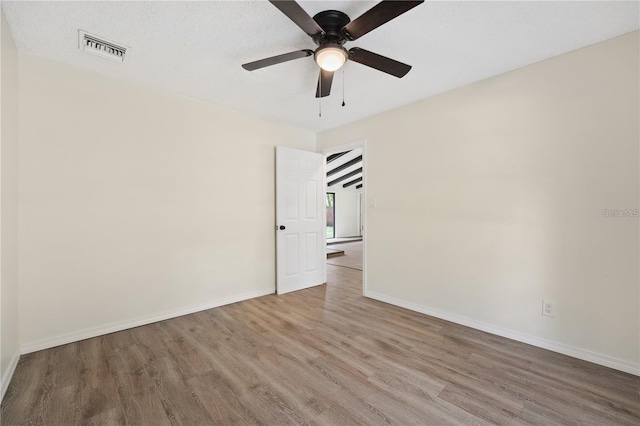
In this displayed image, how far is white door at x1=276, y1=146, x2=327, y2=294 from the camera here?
3.88 m

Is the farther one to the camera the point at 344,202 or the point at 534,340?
the point at 344,202

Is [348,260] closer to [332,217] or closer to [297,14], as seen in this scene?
[332,217]

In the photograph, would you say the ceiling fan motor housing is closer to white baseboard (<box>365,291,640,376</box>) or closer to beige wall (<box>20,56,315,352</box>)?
beige wall (<box>20,56,315,352</box>)

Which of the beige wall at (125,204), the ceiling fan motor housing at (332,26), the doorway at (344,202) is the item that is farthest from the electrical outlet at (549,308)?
the doorway at (344,202)

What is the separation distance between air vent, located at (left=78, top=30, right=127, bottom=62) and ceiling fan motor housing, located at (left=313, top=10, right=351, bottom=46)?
1.62 meters

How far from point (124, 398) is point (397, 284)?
279cm

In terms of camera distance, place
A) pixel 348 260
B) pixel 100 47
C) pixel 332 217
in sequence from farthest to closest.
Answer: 1. pixel 332 217
2. pixel 348 260
3. pixel 100 47

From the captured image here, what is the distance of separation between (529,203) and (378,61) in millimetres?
1823

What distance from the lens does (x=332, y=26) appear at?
185 centimetres

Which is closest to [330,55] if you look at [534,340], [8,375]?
[534,340]

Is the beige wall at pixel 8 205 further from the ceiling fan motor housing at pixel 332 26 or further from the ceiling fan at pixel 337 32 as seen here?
the ceiling fan motor housing at pixel 332 26

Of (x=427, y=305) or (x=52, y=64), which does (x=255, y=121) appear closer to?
Answer: (x=52, y=64)

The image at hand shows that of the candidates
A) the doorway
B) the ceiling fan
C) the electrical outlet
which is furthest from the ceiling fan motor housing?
the doorway

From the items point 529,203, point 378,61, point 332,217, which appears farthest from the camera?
point 332,217
